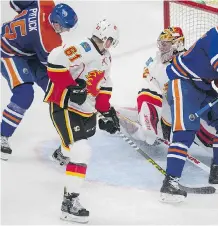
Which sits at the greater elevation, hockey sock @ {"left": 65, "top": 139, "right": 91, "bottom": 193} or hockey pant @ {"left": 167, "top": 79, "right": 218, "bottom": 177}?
hockey pant @ {"left": 167, "top": 79, "right": 218, "bottom": 177}

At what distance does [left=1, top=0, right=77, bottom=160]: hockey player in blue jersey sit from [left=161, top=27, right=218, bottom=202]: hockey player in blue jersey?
80 centimetres

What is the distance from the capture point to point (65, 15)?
3.85 metres

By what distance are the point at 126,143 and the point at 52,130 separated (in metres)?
0.55

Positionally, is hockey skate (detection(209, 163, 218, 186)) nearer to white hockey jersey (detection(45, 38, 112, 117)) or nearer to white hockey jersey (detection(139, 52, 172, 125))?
white hockey jersey (detection(139, 52, 172, 125))

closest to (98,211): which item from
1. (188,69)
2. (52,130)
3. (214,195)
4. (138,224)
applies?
(138,224)

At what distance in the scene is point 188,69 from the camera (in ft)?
11.8

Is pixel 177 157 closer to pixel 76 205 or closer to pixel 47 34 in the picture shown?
pixel 76 205

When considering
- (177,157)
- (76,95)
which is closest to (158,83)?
(177,157)

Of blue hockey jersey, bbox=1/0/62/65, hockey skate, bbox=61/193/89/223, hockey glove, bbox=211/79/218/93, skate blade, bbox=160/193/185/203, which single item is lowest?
hockey skate, bbox=61/193/89/223

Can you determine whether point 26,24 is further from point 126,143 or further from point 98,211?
point 98,211

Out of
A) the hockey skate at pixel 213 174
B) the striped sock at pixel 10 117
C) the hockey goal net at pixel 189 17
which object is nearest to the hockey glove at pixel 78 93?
the striped sock at pixel 10 117

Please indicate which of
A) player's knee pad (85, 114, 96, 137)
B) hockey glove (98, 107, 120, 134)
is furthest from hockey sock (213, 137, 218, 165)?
player's knee pad (85, 114, 96, 137)

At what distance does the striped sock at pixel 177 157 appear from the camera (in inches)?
141

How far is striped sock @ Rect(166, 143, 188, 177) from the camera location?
3.58 metres
